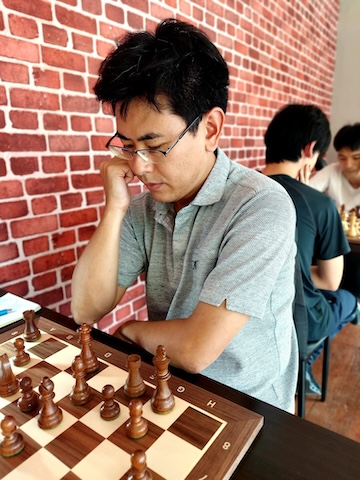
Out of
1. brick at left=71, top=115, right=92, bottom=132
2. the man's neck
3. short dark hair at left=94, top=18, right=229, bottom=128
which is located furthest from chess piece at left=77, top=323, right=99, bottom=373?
the man's neck

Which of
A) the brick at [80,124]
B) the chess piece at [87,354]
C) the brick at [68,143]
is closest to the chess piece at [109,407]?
the chess piece at [87,354]

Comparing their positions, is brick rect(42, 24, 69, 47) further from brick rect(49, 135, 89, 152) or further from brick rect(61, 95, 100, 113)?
brick rect(49, 135, 89, 152)

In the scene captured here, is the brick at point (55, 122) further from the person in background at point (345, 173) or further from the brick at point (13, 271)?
the person in background at point (345, 173)

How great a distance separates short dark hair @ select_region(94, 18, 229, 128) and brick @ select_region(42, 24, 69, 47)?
21.2 inches

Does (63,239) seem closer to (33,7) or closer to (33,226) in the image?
(33,226)

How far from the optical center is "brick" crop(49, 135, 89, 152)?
1421 mm

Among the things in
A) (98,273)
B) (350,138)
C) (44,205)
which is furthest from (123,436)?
(350,138)

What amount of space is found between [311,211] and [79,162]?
3.46 ft

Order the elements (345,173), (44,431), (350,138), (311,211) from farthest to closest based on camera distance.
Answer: (345,173) < (350,138) < (311,211) < (44,431)

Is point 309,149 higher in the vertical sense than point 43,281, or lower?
higher

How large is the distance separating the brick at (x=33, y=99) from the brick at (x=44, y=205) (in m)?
0.34

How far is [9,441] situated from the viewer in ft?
1.82

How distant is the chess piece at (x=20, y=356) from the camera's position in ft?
2.56

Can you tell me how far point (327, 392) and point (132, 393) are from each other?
184cm
